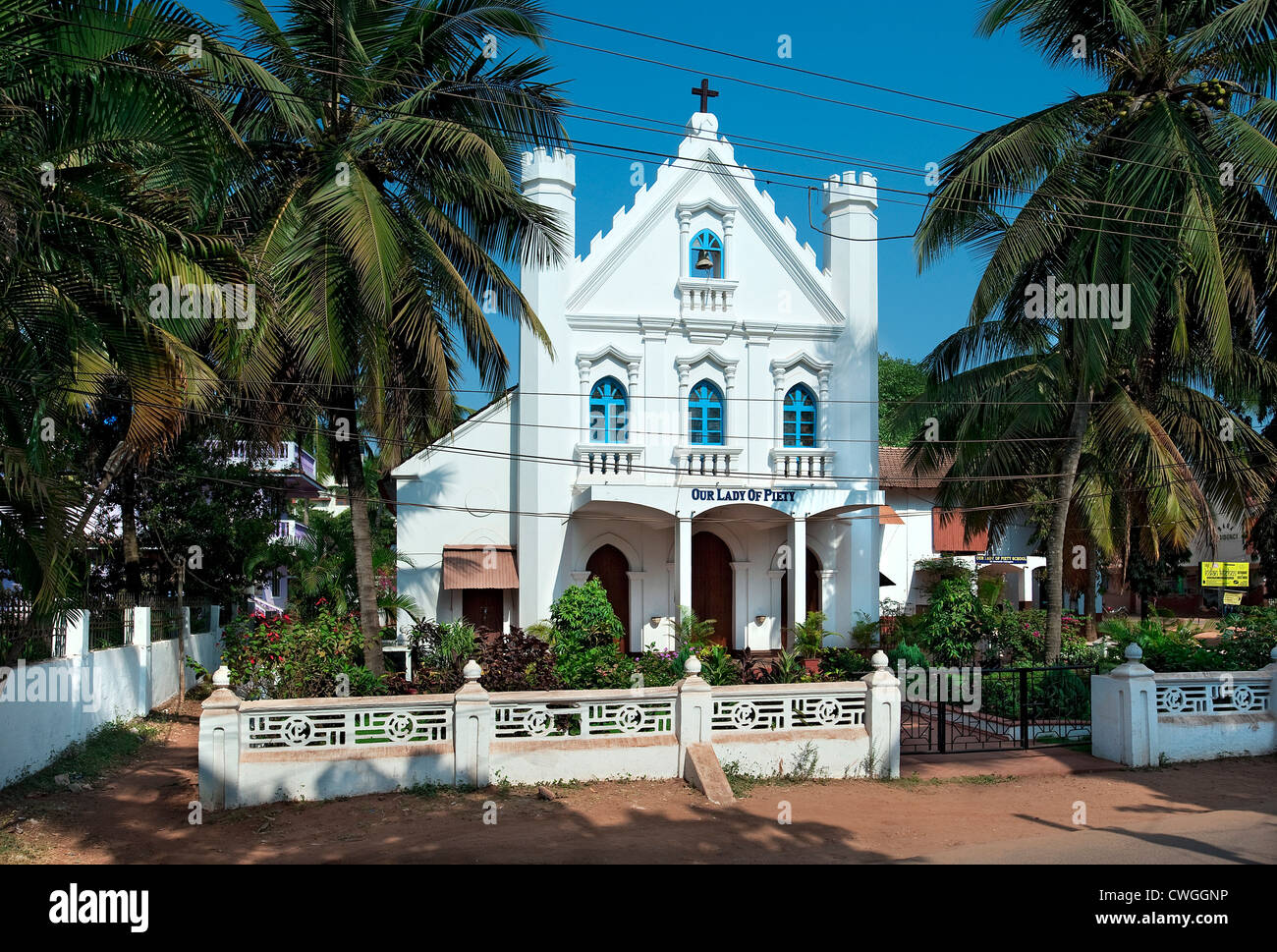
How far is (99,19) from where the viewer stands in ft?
25.0

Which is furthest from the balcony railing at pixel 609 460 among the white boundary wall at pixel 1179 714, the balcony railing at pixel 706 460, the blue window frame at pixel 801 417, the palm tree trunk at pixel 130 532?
the white boundary wall at pixel 1179 714

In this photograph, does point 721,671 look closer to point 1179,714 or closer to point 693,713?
point 693,713

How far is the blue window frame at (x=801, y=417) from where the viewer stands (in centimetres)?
2180

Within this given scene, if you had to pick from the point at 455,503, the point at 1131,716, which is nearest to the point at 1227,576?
the point at 1131,716

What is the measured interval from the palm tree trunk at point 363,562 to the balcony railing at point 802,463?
31.8 feet

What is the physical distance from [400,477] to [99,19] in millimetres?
13544

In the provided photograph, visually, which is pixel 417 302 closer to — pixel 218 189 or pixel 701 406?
pixel 218 189

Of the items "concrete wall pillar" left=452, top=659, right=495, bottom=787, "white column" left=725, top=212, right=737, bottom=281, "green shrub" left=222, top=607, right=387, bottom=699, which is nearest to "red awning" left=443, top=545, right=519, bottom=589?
"green shrub" left=222, top=607, right=387, bottom=699

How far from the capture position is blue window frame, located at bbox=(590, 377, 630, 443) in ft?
68.6

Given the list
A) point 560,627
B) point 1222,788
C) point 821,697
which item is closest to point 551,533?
point 560,627

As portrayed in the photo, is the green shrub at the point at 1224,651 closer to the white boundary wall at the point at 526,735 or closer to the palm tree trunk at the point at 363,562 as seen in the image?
the white boundary wall at the point at 526,735

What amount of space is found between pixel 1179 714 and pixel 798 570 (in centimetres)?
895

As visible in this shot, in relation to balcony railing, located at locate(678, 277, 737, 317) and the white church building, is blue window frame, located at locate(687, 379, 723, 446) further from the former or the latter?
balcony railing, located at locate(678, 277, 737, 317)

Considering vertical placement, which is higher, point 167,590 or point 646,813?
point 167,590
